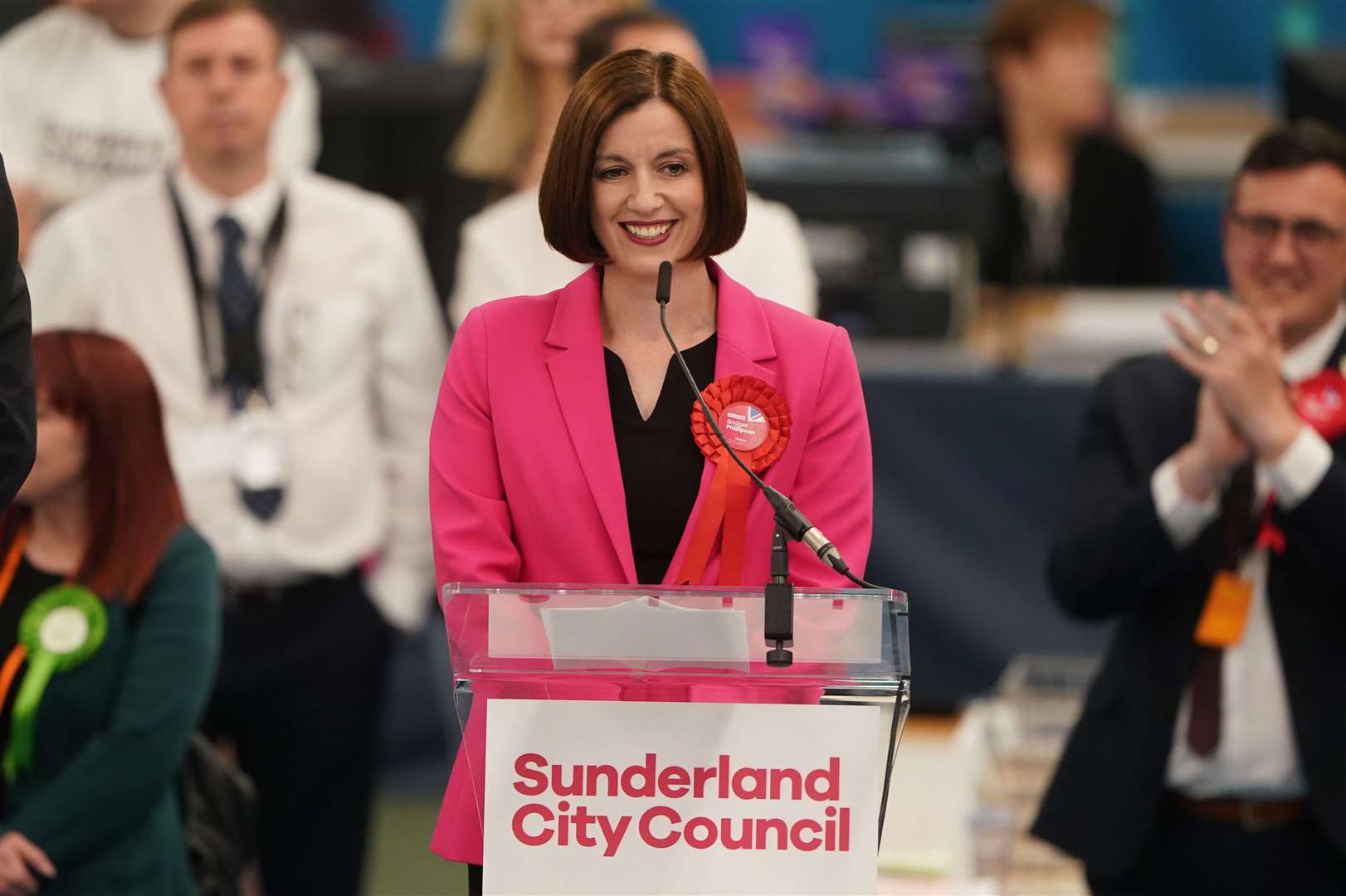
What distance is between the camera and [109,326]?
4.09 metres

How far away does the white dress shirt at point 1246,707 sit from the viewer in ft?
10.5

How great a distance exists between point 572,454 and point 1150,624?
1366 mm

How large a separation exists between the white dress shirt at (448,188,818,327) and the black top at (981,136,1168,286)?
2.43m

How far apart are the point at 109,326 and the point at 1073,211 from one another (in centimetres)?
326

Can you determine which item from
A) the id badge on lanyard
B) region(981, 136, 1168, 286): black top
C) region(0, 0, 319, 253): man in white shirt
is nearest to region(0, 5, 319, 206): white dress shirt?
region(0, 0, 319, 253): man in white shirt

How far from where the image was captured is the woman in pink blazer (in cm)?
228

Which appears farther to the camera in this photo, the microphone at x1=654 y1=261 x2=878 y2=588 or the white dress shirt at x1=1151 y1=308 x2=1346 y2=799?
the white dress shirt at x1=1151 y1=308 x2=1346 y2=799

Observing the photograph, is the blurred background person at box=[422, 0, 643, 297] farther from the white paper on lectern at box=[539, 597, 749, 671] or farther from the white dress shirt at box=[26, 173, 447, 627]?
the white paper on lectern at box=[539, 597, 749, 671]

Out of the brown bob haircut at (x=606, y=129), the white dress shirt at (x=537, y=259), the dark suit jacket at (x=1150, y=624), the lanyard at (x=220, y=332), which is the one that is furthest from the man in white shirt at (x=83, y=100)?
the brown bob haircut at (x=606, y=129)

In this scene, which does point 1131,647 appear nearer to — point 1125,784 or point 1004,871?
point 1125,784

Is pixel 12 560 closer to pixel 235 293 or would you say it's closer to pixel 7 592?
pixel 7 592

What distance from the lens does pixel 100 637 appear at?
3.10 meters

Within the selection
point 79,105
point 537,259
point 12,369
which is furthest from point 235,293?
point 12,369

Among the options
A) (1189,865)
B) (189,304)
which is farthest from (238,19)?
(1189,865)
